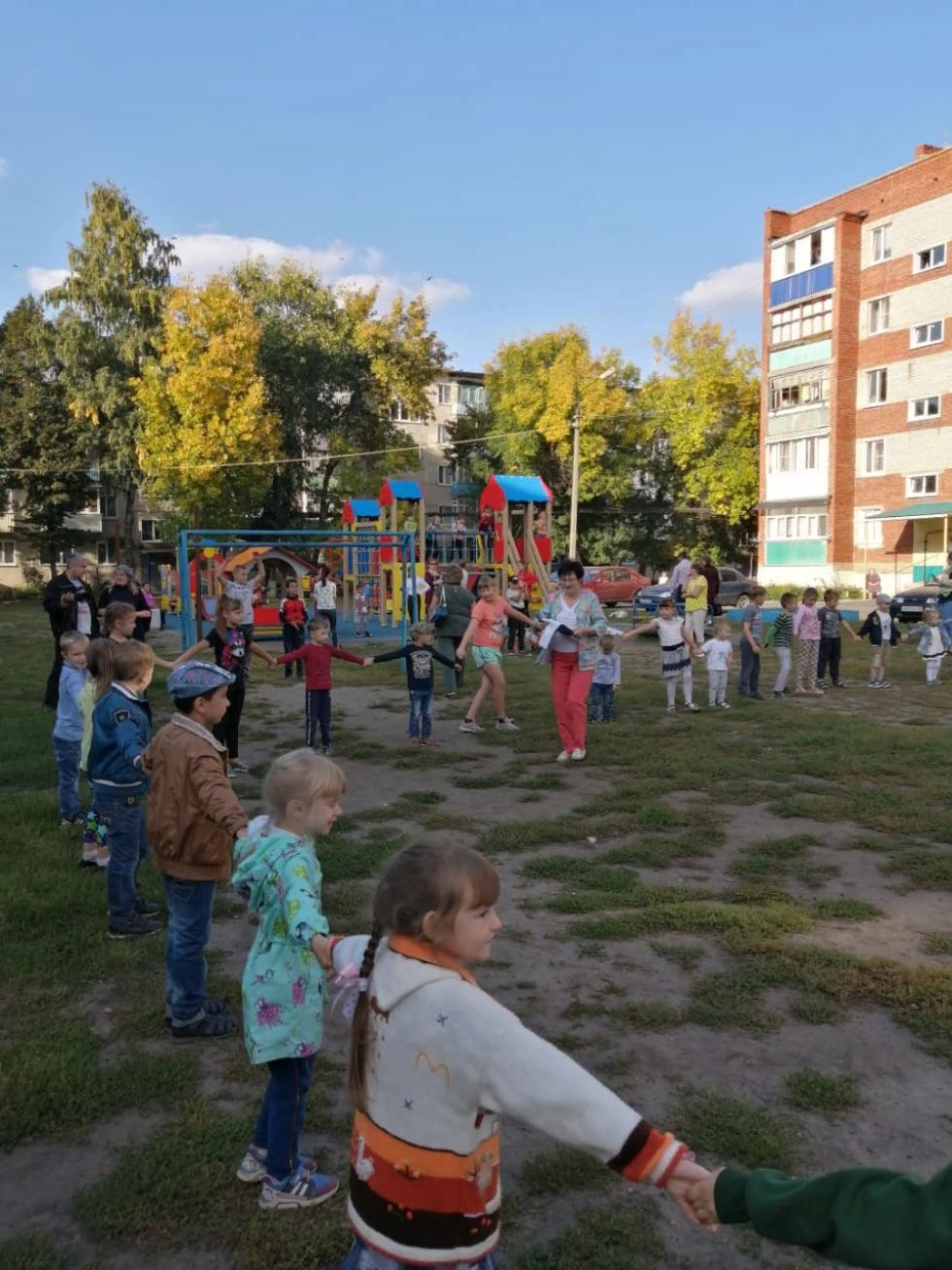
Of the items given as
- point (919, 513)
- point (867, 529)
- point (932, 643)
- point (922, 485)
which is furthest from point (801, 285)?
point (932, 643)

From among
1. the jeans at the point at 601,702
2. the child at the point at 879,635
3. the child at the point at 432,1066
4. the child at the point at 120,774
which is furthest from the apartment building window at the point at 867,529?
the child at the point at 432,1066

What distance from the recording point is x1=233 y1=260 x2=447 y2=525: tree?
42.3 meters

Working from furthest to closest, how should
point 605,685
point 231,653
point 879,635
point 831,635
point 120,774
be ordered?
point 831,635, point 879,635, point 605,685, point 231,653, point 120,774

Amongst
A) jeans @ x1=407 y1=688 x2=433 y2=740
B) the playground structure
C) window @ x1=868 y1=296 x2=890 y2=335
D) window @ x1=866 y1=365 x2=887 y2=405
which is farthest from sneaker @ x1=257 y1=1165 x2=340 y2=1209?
window @ x1=868 y1=296 x2=890 y2=335

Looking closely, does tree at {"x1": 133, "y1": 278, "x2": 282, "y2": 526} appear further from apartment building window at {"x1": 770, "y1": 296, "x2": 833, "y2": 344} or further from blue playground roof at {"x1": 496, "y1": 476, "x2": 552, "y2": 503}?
apartment building window at {"x1": 770, "y1": 296, "x2": 833, "y2": 344}

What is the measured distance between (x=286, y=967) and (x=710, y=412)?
50.2 metres

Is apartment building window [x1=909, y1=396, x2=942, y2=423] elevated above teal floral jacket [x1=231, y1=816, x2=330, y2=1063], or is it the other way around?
apartment building window [x1=909, y1=396, x2=942, y2=423]

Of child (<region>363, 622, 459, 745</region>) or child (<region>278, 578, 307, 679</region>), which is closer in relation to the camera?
child (<region>363, 622, 459, 745</region>)

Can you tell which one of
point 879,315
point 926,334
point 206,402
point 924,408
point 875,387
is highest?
point 879,315

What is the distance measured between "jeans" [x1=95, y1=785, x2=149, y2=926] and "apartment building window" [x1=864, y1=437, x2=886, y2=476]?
41459mm

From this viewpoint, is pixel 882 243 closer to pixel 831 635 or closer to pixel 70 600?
pixel 831 635

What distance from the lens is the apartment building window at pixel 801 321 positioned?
140ft

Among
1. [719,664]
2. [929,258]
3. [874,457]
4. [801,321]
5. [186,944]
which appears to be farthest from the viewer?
[801,321]

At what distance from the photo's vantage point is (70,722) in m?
7.37
